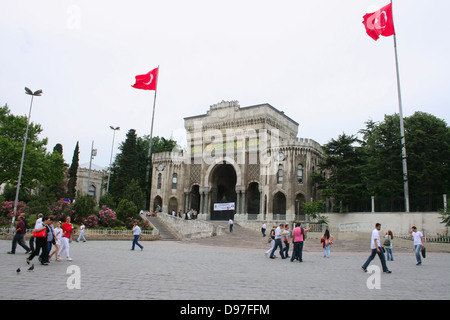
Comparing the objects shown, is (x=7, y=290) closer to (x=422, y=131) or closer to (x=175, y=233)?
(x=175, y=233)

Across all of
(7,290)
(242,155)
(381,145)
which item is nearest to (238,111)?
(242,155)

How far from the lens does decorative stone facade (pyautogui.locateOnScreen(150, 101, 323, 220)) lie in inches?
1468

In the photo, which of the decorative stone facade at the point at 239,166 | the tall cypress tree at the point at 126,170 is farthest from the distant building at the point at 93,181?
the tall cypress tree at the point at 126,170

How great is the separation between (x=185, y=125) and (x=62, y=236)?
3573cm

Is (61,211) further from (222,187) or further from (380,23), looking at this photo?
(380,23)

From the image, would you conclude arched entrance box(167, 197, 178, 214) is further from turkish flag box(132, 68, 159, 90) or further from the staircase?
turkish flag box(132, 68, 159, 90)

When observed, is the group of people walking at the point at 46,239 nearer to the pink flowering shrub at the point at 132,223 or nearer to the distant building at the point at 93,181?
the pink flowering shrub at the point at 132,223

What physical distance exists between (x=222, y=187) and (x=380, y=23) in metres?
26.6

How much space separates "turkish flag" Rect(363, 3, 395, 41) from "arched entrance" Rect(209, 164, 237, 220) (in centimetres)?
2248

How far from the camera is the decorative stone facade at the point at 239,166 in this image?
3728 cm

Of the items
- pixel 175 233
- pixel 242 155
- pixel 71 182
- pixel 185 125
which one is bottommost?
pixel 175 233

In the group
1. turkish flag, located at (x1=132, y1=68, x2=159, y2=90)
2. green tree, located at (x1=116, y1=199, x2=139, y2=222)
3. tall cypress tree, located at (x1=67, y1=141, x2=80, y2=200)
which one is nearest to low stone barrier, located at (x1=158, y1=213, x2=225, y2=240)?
green tree, located at (x1=116, y1=199, x2=139, y2=222)

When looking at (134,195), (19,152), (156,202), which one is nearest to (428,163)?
(134,195)
